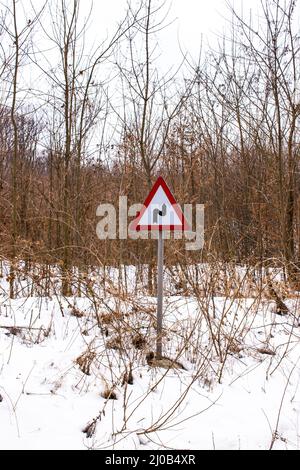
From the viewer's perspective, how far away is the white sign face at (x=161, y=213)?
111 inches

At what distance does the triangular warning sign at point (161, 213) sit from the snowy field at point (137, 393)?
0.79m

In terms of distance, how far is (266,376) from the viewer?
9.16ft

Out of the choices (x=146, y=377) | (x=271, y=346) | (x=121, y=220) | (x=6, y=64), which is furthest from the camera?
(x=121, y=220)

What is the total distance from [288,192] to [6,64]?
15.0 ft

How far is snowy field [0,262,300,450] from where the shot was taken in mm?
2037

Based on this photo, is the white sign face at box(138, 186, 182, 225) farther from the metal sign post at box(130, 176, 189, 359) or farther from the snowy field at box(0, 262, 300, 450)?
the snowy field at box(0, 262, 300, 450)

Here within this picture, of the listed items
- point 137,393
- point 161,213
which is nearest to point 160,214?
point 161,213

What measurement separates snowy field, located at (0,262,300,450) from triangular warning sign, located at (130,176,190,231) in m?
0.79

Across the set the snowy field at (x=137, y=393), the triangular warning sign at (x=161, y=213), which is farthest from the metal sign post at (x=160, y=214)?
the snowy field at (x=137, y=393)

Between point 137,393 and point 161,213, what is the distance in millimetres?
1297

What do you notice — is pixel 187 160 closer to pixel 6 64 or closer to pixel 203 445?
pixel 6 64

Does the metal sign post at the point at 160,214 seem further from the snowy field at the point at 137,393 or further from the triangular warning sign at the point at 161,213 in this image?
the snowy field at the point at 137,393

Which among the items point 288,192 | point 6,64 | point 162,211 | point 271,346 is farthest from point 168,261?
point 6,64
